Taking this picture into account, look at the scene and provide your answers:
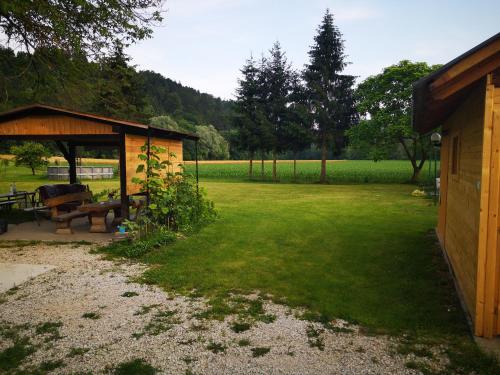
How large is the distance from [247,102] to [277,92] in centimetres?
283

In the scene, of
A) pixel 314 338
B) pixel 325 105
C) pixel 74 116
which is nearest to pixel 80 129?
pixel 74 116

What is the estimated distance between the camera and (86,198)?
42.0 feet

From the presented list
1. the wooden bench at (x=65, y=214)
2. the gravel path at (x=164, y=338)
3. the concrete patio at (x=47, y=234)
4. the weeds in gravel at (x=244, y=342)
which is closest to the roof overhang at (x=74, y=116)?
the wooden bench at (x=65, y=214)

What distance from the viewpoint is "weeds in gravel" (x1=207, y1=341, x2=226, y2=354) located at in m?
3.86

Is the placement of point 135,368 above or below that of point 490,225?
below

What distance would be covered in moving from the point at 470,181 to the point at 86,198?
38.6ft

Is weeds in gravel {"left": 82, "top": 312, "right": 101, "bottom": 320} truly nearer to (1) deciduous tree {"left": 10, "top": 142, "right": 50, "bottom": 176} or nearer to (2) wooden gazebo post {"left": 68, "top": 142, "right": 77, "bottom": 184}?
(2) wooden gazebo post {"left": 68, "top": 142, "right": 77, "bottom": 184}

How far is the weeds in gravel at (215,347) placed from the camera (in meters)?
3.86

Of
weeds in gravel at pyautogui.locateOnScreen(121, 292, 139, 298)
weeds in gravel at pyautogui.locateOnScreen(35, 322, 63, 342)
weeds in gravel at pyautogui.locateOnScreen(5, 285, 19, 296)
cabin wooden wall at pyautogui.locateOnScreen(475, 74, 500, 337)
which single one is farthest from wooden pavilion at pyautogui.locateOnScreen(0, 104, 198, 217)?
cabin wooden wall at pyautogui.locateOnScreen(475, 74, 500, 337)

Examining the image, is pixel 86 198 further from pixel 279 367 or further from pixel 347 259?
pixel 279 367

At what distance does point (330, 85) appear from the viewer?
2884cm

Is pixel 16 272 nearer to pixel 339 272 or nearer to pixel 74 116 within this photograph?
pixel 74 116

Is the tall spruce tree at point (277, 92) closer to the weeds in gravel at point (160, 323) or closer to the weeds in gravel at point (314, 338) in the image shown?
the weeds in gravel at point (160, 323)

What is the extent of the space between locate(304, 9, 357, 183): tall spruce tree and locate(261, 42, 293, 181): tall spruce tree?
332 cm
